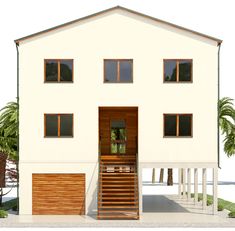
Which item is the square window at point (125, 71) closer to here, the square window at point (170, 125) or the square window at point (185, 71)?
the square window at point (185, 71)

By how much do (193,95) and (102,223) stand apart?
30.6ft

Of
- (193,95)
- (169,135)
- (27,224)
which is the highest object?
(193,95)

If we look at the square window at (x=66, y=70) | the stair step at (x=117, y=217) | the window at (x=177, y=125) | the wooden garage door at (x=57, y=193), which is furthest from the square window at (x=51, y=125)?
the window at (x=177, y=125)

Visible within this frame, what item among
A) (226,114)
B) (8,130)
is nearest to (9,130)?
(8,130)

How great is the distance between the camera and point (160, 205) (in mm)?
36594

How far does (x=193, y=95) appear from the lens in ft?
104

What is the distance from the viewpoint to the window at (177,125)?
103ft

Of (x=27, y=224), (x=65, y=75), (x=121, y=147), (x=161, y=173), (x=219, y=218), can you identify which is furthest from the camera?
(x=161, y=173)

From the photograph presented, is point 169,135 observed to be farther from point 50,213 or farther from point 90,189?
point 50,213

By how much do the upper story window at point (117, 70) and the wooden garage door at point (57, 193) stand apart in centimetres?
589

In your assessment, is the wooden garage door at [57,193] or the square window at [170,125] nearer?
the wooden garage door at [57,193]

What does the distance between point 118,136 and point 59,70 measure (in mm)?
5847

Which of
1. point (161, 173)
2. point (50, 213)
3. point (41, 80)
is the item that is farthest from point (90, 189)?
point (161, 173)

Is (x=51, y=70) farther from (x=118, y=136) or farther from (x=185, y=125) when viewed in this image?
(x=185, y=125)
